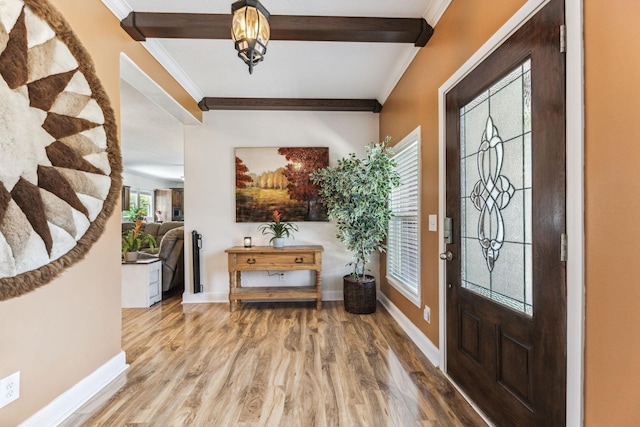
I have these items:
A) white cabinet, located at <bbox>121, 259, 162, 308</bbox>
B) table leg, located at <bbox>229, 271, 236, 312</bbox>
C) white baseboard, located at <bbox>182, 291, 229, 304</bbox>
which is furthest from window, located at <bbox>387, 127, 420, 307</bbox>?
white cabinet, located at <bbox>121, 259, 162, 308</bbox>

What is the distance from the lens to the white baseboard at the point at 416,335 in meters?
2.20

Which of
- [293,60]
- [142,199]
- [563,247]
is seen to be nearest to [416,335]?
[563,247]

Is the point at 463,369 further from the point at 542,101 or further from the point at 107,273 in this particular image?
the point at 107,273

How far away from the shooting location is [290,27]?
224cm

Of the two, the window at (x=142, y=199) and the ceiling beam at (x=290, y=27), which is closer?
the ceiling beam at (x=290, y=27)

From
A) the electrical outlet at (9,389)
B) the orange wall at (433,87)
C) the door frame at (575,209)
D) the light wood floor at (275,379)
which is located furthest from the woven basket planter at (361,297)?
the electrical outlet at (9,389)

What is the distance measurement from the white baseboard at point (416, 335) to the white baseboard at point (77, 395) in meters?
2.27

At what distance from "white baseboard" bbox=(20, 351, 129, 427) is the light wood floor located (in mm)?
42

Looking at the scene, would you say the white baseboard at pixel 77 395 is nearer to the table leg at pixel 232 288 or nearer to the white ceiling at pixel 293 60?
the table leg at pixel 232 288

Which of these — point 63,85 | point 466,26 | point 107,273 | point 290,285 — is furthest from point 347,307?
point 63,85

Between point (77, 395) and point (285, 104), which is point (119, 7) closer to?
point (285, 104)

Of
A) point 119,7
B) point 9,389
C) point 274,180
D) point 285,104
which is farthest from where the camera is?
point 274,180

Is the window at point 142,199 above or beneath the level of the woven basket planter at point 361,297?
above

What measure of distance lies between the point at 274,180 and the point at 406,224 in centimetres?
185
